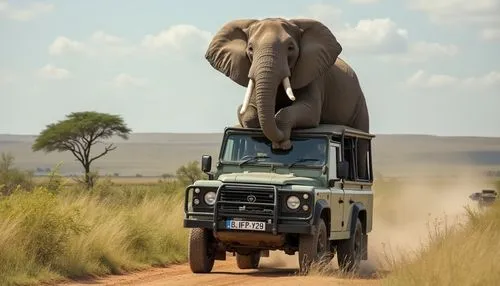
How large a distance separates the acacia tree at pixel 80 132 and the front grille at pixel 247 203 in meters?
38.6

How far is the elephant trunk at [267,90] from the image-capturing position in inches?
735

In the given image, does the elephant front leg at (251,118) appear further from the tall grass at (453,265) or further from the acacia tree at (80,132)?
the acacia tree at (80,132)

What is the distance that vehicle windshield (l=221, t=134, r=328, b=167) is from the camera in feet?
61.6

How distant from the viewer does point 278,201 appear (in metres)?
17.5

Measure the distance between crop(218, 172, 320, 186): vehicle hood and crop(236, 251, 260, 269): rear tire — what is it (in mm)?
2439

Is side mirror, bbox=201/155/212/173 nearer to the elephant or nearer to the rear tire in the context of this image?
the elephant

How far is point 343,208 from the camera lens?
19391 mm

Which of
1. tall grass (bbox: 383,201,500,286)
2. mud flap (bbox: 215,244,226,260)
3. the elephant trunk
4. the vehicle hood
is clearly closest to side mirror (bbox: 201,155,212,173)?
the vehicle hood

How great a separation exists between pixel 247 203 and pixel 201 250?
1120 millimetres

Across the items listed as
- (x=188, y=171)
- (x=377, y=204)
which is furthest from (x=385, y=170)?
(x=377, y=204)

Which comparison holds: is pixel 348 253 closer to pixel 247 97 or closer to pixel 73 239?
pixel 247 97

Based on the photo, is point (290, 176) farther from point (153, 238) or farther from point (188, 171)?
point (188, 171)

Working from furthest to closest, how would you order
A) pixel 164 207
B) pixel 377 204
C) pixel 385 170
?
pixel 385 170
pixel 377 204
pixel 164 207

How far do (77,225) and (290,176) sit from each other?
3.62 m
